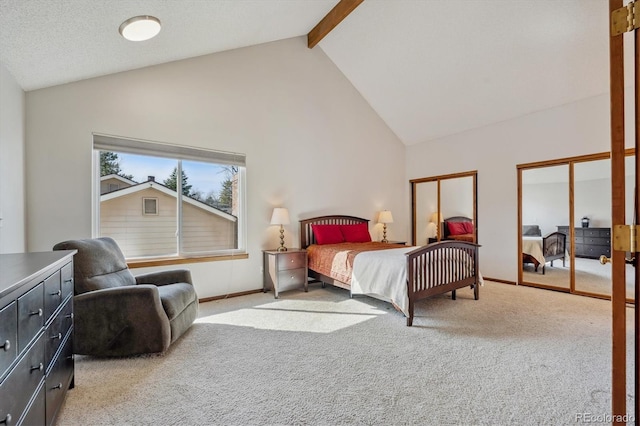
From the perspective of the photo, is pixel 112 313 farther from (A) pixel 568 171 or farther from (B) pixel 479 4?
(A) pixel 568 171

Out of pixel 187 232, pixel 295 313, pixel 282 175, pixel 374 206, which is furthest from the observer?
pixel 374 206

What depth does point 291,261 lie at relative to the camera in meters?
4.30

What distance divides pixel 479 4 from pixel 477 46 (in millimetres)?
568

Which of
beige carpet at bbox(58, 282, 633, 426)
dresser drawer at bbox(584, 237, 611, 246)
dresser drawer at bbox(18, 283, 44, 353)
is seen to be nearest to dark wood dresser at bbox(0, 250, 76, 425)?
dresser drawer at bbox(18, 283, 44, 353)

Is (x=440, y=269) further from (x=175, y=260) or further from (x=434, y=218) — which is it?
(x=175, y=260)

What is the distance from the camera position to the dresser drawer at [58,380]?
141 centimetres

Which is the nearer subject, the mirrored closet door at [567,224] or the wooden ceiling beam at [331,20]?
the wooden ceiling beam at [331,20]

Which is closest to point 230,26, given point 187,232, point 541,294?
point 187,232

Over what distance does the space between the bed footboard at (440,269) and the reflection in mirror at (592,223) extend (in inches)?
65.8

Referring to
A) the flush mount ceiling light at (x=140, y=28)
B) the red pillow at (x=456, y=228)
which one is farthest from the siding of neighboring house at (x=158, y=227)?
the red pillow at (x=456, y=228)

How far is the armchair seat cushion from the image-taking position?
2490mm

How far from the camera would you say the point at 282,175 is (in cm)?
467

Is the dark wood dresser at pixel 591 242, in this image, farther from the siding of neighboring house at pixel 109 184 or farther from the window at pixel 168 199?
the siding of neighboring house at pixel 109 184

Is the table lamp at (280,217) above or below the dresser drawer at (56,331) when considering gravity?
above
